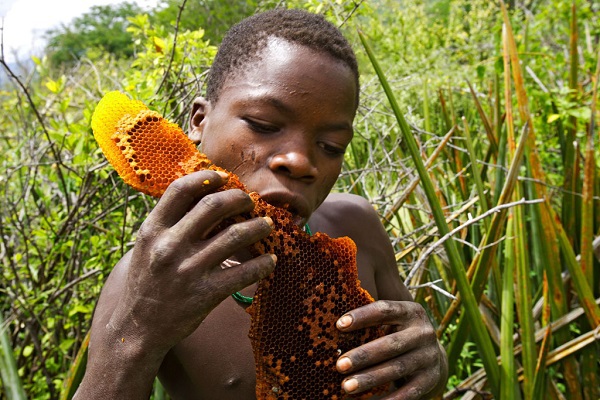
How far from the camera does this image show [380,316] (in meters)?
0.90

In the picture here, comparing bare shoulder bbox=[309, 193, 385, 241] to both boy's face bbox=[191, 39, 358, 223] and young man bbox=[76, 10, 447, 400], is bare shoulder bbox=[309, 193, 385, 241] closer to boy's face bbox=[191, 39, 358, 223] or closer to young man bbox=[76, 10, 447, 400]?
young man bbox=[76, 10, 447, 400]

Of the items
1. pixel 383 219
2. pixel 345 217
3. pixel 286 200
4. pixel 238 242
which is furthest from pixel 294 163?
pixel 383 219

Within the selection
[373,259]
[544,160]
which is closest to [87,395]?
[373,259]

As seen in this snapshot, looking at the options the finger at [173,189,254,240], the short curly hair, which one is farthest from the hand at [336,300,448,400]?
the short curly hair

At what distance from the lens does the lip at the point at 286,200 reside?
0.93 m

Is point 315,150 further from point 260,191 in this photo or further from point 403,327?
point 403,327

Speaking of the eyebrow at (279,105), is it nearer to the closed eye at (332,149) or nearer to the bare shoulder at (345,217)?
the closed eye at (332,149)

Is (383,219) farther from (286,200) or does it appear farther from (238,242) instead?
(238,242)

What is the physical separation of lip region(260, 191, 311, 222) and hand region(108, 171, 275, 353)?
0.47ft

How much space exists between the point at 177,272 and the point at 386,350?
38 cm

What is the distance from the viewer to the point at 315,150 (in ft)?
3.18

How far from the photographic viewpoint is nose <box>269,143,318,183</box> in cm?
91

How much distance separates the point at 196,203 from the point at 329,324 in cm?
30

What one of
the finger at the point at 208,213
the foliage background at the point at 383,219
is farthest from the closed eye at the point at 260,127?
the foliage background at the point at 383,219
